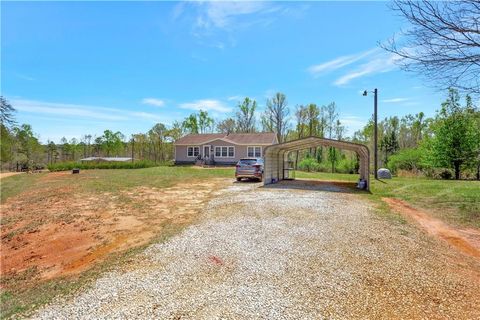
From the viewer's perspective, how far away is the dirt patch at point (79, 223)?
6.32 metres

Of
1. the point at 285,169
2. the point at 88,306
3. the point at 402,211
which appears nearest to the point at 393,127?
the point at 285,169

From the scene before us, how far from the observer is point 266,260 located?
5.12 m

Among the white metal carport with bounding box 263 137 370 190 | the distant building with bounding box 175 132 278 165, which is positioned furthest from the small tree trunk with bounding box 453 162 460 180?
the distant building with bounding box 175 132 278 165

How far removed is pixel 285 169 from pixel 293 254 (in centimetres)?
1398

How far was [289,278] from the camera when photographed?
4379 mm

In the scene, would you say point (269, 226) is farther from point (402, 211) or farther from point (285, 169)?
point (285, 169)

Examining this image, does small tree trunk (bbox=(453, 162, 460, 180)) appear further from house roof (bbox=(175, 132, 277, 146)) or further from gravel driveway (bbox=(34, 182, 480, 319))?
house roof (bbox=(175, 132, 277, 146))

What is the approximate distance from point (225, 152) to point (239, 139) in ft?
7.43

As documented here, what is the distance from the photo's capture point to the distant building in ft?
100

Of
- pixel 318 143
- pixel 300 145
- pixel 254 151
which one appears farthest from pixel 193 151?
pixel 318 143

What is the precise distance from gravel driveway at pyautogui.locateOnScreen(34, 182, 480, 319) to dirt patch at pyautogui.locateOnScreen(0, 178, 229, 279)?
1529 mm

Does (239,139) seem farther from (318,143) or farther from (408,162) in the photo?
(408,162)

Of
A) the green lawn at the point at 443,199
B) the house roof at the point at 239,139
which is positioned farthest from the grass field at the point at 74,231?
the house roof at the point at 239,139

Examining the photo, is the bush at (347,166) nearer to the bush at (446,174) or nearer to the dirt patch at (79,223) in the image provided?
the bush at (446,174)
